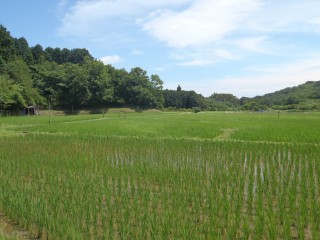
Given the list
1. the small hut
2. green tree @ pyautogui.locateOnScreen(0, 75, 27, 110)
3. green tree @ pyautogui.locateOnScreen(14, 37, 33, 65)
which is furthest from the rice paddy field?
green tree @ pyautogui.locateOnScreen(14, 37, 33, 65)

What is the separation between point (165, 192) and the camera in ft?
19.9

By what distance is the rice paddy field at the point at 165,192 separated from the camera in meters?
4.36

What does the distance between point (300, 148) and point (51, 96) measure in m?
49.2

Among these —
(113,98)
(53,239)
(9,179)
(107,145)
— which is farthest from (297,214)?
(113,98)

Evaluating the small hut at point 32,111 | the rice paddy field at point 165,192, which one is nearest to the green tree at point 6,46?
the small hut at point 32,111

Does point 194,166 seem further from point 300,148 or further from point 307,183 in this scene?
point 300,148

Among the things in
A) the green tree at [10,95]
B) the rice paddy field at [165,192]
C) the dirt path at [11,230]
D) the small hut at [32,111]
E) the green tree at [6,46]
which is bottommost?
the dirt path at [11,230]

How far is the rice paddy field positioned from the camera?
4355 mm

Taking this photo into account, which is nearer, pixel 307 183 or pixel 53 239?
pixel 53 239

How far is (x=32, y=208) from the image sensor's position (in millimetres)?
5008

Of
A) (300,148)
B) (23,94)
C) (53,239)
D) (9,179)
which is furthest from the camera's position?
(23,94)

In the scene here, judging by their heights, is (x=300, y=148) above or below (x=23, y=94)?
below

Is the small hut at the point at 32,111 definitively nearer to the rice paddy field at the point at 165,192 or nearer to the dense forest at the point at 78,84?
the dense forest at the point at 78,84

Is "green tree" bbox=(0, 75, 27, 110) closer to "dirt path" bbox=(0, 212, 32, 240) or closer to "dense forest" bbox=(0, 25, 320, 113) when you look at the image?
"dense forest" bbox=(0, 25, 320, 113)
